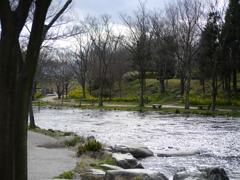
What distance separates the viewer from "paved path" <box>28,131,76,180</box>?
7.31 m

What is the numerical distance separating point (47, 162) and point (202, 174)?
13.7 ft

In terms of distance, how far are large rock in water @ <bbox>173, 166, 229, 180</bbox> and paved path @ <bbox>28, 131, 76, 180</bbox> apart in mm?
2848

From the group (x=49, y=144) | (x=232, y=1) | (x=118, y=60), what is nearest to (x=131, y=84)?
(x=118, y=60)

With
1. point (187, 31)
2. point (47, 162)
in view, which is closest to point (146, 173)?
point (47, 162)

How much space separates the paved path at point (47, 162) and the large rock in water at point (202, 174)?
2.85 m

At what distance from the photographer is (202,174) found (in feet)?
24.5

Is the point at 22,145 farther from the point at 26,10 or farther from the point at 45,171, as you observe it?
the point at 45,171

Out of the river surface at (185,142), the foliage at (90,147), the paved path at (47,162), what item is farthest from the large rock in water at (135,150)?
the paved path at (47,162)

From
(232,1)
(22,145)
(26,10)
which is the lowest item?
(22,145)

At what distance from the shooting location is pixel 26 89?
15.0ft

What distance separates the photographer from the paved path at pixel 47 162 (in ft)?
24.0

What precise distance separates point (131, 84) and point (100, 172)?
50.3 metres

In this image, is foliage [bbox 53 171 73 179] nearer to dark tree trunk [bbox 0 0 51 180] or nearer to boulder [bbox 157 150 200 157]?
dark tree trunk [bbox 0 0 51 180]

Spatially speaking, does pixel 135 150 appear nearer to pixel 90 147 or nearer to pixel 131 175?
pixel 90 147
